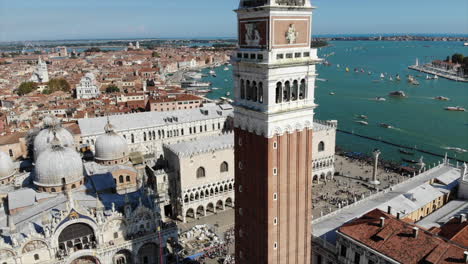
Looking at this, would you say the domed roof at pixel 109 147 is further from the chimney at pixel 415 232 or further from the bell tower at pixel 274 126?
the chimney at pixel 415 232

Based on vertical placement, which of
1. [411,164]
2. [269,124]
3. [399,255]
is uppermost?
[269,124]

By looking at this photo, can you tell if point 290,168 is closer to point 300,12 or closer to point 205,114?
point 300,12

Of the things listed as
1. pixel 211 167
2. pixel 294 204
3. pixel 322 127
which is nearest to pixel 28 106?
pixel 211 167

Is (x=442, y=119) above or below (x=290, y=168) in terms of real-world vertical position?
below

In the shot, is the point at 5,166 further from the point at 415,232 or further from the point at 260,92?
the point at 415,232

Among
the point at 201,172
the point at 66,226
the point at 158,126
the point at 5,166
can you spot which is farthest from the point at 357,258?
the point at 158,126

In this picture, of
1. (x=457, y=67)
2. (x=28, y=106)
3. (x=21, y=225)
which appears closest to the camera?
(x=21, y=225)
